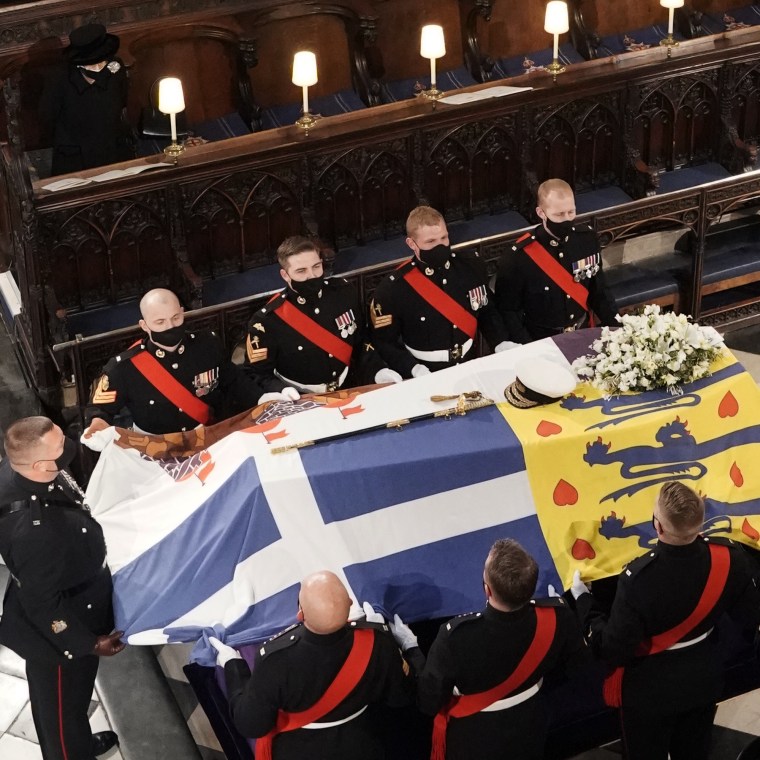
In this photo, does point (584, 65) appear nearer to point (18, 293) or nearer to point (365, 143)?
point (365, 143)

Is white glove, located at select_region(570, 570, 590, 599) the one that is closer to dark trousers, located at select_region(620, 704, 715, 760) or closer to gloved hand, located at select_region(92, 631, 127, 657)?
dark trousers, located at select_region(620, 704, 715, 760)

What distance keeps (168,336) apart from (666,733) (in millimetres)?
2478

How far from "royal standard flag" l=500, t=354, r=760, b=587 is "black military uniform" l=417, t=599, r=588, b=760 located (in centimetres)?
53

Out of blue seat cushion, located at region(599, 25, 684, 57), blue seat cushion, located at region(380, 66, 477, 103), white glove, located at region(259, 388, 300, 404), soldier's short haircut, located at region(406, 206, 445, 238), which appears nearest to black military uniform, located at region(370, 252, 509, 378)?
soldier's short haircut, located at region(406, 206, 445, 238)

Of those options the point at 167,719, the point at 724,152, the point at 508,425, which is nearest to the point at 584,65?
the point at 724,152

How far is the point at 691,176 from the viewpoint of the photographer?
793 cm

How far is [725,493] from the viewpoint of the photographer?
4902 millimetres

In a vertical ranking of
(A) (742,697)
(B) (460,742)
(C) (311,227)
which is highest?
(C) (311,227)

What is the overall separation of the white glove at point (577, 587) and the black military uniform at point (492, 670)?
0.34 metres

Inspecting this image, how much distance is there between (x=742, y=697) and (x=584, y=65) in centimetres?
403

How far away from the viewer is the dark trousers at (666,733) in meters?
4.51

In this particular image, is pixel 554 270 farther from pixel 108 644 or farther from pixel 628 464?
pixel 108 644

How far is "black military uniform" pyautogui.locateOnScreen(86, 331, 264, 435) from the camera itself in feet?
17.8

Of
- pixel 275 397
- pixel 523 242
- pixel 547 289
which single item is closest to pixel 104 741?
pixel 275 397
